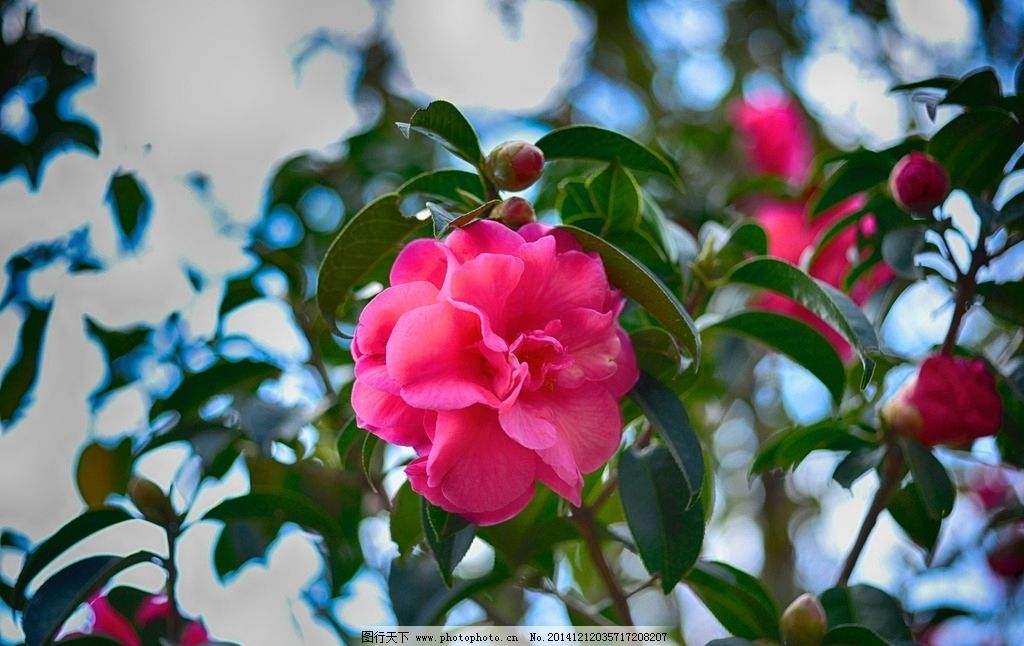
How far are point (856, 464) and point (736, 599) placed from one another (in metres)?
0.18

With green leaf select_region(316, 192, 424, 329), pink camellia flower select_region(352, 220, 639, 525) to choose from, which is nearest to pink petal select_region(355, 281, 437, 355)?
pink camellia flower select_region(352, 220, 639, 525)

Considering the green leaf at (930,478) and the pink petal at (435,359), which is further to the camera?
the green leaf at (930,478)

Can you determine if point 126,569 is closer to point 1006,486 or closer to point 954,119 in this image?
point 954,119

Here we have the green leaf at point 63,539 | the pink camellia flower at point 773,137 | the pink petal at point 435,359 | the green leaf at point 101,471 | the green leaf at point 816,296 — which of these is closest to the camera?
the pink petal at point 435,359

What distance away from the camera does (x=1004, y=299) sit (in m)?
0.95

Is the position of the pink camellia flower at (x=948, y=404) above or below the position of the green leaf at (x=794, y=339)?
below

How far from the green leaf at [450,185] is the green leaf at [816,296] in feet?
0.79

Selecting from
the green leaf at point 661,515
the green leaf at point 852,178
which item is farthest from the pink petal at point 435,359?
the green leaf at point 852,178

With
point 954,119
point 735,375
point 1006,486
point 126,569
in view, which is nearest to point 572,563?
point 735,375

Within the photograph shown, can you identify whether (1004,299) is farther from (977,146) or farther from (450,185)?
(450,185)

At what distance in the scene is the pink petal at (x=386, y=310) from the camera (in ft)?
2.16

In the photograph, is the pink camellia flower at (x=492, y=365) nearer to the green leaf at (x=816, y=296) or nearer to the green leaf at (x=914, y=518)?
the green leaf at (x=816, y=296)

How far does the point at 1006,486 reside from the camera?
Answer: 177 centimetres

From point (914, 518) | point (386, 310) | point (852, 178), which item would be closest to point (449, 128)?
point (386, 310)
